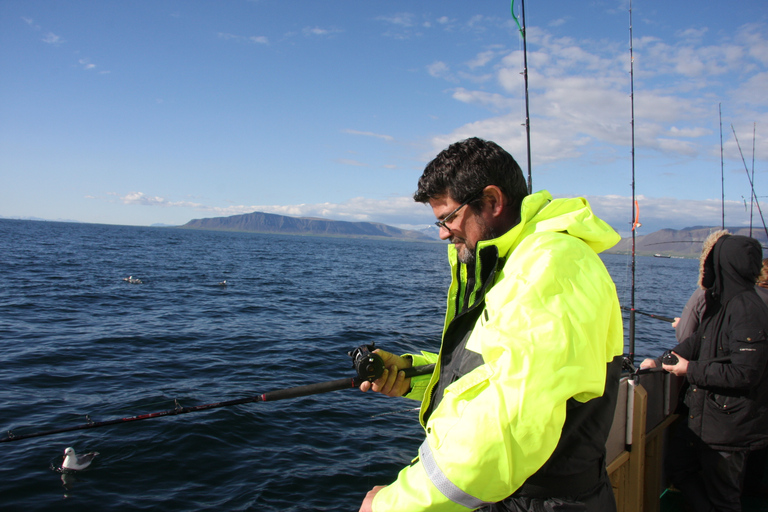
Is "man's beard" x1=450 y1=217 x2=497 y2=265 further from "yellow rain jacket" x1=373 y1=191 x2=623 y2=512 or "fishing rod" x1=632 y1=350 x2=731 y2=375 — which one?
"fishing rod" x1=632 y1=350 x2=731 y2=375

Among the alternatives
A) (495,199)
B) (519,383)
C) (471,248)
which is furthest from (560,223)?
(519,383)

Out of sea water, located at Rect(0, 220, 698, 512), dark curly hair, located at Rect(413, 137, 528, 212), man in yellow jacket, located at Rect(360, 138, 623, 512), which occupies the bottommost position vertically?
sea water, located at Rect(0, 220, 698, 512)

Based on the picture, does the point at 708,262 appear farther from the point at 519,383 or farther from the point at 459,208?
the point at 519,383

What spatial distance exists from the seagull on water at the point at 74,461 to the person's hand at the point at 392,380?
5459 millimetres

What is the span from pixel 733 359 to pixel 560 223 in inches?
111

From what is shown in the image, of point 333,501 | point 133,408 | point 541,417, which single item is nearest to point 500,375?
point 541,417

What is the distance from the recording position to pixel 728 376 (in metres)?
3.40

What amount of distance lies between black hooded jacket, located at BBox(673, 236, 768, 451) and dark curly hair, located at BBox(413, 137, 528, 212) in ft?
8.55

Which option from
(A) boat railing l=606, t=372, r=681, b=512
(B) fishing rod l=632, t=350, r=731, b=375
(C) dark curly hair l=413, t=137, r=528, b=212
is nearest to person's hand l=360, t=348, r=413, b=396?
(C) dark curly hair l=413, t=137, r=528, b=212

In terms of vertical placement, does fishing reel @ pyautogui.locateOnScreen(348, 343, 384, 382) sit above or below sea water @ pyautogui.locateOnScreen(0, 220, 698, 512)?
above

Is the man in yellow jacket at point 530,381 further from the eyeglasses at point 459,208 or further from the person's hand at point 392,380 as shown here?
the person's hand at point 392,380

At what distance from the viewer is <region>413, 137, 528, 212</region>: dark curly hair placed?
196cm

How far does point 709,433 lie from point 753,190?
6.33 meters

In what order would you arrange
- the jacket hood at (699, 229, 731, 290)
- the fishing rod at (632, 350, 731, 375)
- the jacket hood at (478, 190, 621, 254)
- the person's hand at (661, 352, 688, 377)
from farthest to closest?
the jacket hood at (699, 229, 731, 290), the person's hand at (661, 352, 688, 377), the fishing rod at (632, 350, 731, 375), the jacket hood at (478, 190, 621, 254)
